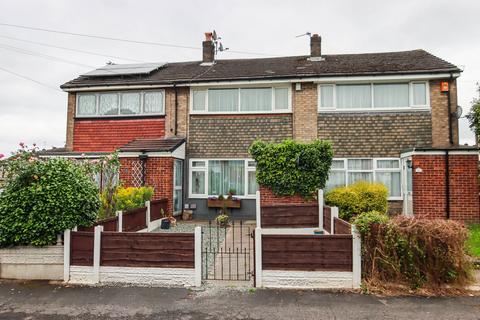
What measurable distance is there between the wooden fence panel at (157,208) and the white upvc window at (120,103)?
4.14 m

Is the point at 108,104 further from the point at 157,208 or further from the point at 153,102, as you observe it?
the point at 157,208

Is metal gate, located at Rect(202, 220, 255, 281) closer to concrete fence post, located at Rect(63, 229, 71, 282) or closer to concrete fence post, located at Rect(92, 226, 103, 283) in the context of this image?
concrete fence post, located at Rect(92, 226, 103, 283)

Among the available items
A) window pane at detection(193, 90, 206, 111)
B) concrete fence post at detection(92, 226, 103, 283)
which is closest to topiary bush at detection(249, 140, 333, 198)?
window pane at detection(193, 90, 206, 111)

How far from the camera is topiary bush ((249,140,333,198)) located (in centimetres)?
1089

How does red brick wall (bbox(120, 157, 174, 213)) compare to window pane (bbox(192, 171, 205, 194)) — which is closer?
red brick wall (bbox(120, 157, 174, 213))

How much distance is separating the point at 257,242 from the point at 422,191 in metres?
7.74

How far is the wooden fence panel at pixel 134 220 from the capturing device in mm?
8828

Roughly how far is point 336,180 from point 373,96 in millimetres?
3565

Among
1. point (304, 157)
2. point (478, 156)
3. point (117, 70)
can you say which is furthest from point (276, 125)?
point (117, 70)

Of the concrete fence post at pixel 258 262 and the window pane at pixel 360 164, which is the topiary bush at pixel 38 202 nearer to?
the concrete fence post at pixel 258 262

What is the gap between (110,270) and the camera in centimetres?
618

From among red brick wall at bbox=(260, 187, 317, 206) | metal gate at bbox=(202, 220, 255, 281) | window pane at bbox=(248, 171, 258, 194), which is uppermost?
window pane at bbox=(248, 171, 258, 194)

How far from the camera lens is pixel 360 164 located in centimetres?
1312

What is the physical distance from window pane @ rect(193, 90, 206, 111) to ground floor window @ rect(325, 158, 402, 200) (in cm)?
585
